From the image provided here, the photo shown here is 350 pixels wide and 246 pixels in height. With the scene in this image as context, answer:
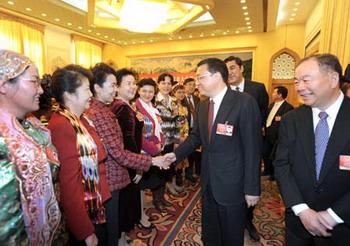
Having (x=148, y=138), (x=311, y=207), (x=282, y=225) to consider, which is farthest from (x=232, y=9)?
(x=311, y=207)

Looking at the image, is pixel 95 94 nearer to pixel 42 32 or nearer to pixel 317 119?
pixel 317 119

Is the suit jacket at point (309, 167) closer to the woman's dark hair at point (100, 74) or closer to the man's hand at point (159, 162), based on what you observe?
the man's hand at point (159, 162)

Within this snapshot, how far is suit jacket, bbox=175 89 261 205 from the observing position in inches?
65.1

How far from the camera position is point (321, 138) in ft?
4.48

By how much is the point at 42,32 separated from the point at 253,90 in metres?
8.49

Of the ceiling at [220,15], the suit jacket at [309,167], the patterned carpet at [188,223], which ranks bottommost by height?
the patterned carpet at [188,223]

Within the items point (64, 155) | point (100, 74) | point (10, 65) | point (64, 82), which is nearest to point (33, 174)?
point (64, 155)

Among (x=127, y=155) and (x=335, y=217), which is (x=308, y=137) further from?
(x=127, y=155)

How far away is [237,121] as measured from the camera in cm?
169

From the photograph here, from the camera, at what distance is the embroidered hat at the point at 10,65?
3.13ft

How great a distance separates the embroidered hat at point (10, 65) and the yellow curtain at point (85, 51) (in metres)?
9.31

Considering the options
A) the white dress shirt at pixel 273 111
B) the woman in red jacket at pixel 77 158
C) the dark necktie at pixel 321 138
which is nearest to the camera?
the woman in red jacket at pixel 77 158

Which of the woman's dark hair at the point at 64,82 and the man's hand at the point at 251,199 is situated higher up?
the woman's dark hair at the point at 64,82

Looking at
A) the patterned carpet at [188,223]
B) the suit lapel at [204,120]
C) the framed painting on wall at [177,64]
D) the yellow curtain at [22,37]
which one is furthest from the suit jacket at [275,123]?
the yellow curtain at [22,37]
